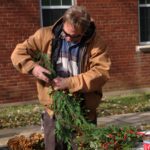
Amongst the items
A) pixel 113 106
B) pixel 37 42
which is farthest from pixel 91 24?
pixel 113 106

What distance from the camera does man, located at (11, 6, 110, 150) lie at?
13.6 feet

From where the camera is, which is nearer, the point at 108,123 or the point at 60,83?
the point at 60,83

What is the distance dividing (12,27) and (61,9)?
1.36 metres

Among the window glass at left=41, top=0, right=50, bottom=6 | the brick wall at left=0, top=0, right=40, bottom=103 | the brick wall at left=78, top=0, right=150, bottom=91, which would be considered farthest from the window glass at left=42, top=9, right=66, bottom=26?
the brick wall at left=78, top=0, right=150, bottom=91

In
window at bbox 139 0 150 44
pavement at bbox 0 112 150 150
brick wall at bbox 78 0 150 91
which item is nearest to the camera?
pavement at bbox 0 112 150 150

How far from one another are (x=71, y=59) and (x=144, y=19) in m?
8.84

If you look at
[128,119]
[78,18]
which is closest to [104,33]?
[128,119]

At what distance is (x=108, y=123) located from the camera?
28.1 ft

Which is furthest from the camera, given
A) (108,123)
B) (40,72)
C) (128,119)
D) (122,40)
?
(122,40)

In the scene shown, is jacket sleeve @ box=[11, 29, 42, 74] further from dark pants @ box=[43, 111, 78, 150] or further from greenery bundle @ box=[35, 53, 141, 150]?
dark pants @ box=[43, 111, 78, 150]

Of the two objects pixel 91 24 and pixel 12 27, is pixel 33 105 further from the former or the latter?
pixel 91 24

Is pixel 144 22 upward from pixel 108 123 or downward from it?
upward

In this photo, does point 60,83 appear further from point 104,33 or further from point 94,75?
point 104,33

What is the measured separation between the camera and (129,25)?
12453mm
